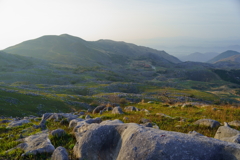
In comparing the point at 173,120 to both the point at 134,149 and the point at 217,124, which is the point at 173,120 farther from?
the point at 134,149

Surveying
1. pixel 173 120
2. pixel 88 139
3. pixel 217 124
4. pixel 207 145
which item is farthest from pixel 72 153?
pixel 217 124

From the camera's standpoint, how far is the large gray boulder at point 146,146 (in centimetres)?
646

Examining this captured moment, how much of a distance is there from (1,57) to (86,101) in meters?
124

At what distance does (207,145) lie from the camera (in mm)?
6773

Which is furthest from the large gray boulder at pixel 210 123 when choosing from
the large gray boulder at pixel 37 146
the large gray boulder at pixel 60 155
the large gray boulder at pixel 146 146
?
the large gray boulder at pixel 37 146

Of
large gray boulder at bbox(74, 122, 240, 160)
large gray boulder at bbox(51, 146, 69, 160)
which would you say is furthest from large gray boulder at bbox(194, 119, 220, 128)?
large gray boulder at bbox(51, 146, 69, 160)

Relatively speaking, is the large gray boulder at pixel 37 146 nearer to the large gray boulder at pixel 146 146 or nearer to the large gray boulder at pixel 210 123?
the large gray boulder at pixel 146 146

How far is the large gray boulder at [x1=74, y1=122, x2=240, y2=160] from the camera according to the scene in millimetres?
6461

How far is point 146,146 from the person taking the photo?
697cm

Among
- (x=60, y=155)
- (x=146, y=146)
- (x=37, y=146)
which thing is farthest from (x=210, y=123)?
(x=37, y=146)

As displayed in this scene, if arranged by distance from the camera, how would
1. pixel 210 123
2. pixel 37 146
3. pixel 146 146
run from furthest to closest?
1. pixel 210 123
2. pixel 37 146
3. pixel 146 146

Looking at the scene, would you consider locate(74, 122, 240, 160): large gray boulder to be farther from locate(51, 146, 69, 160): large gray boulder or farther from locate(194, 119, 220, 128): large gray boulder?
locate(194, 119, 220, 128): large gray boulder

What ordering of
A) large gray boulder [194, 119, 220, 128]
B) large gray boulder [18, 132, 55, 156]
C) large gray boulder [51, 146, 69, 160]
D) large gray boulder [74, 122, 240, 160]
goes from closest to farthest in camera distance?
large gray boulder [74, 122, 240, 160] → large gray boulder [51, 146, 69, 160] → large gray boulder [18, 132, 55, 156] → large gray boulder [194, 119, 220, 128]

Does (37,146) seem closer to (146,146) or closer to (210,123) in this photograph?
(146,146)
